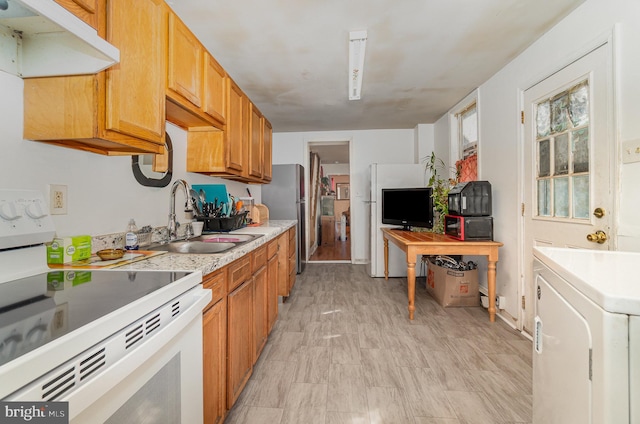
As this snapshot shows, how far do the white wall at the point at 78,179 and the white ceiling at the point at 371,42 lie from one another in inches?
35.1

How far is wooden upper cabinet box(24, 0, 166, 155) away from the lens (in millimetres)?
1007

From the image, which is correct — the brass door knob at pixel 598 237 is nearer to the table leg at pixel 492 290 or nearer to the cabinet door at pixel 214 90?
the table leg at pixel 492 290

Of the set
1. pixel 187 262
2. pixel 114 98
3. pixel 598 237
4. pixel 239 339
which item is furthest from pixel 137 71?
pixel 598 237

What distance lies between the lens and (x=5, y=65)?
973 mm

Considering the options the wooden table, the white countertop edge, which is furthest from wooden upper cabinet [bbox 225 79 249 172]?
the white countertop edge

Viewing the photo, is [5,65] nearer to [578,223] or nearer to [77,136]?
[77,136]

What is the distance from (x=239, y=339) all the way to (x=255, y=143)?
6.14 feet

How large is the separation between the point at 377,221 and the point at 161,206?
2912 mm

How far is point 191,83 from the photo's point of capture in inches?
62.1

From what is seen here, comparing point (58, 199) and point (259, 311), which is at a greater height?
point (58, 199)

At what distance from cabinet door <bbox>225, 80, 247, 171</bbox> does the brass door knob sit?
2393 mm

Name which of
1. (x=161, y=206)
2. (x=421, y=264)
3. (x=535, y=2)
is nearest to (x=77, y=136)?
(x=161, y=206)

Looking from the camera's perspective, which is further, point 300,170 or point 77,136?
point 300,170

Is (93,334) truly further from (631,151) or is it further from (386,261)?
(386,261)
